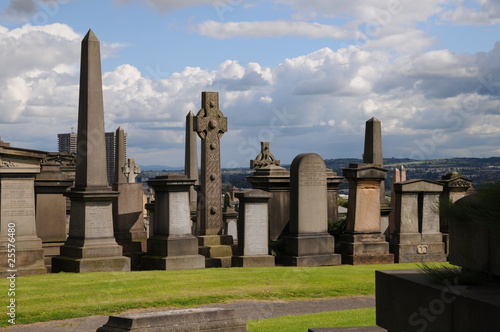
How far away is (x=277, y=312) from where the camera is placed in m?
11.4

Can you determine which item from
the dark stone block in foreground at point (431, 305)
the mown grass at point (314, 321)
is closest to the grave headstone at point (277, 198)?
the mown grass at point (314, 321)

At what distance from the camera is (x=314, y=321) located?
10062 mm

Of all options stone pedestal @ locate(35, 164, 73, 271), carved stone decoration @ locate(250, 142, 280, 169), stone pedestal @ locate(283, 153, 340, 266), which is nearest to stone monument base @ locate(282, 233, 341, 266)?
stone pedestal @ locate(283, 153, 340, 266)

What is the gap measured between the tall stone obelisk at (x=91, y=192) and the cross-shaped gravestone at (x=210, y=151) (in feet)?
13.7

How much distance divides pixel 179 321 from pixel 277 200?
11624mm

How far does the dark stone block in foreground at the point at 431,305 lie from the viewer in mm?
4852

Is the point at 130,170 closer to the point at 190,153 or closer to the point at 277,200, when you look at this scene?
the point at 190,153

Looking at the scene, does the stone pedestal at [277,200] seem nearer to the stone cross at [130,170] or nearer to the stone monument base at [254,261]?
the stone monument base at [254,261]

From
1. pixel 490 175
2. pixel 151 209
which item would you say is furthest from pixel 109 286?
pixel 151 209

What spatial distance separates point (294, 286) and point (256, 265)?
3535mm

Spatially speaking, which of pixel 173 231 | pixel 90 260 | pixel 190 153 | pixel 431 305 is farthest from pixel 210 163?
pixel 431 305

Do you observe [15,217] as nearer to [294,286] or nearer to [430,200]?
[294,286]

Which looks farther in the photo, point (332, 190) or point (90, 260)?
point (332, 190)

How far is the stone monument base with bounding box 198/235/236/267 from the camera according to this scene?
1773 centimetres
